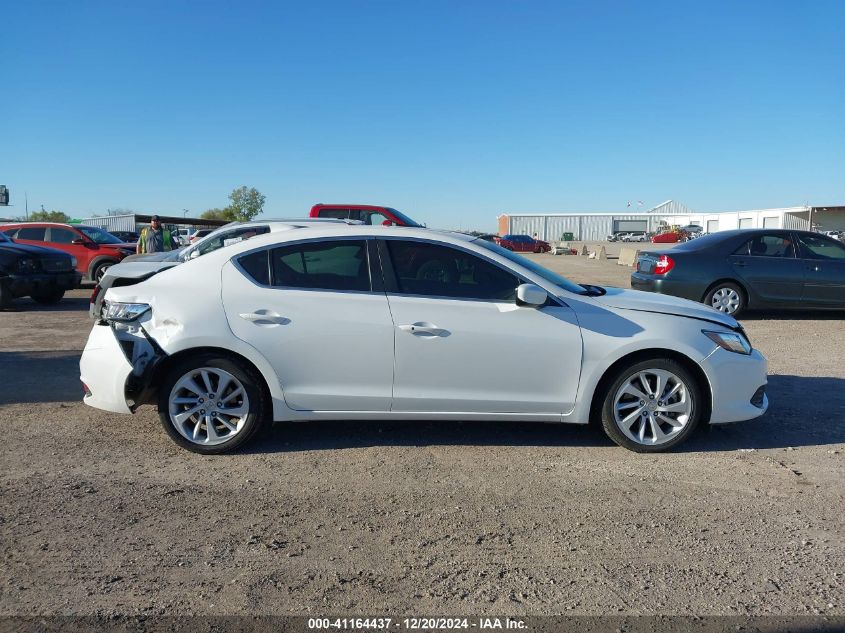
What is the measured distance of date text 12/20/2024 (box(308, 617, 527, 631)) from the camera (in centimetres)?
297

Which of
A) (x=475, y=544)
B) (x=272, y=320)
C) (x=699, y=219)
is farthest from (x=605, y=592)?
(x=699, y=219)

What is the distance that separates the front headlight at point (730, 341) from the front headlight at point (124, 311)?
399cm

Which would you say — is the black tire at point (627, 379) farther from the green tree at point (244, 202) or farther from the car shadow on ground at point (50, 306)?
the green tree at point (244, 202)

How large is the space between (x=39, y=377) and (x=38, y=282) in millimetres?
6049

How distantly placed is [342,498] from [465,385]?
1206mm

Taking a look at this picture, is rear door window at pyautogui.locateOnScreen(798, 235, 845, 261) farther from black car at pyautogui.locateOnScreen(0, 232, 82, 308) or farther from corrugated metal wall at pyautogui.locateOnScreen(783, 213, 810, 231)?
corrugated metal wall at pyautogui.locateOnScreen(783, 213, 810, 231)

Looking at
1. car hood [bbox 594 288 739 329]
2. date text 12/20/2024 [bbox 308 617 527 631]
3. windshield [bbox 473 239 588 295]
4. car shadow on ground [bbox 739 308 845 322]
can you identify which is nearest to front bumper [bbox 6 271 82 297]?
windshield [bbox 473 239 588 295]

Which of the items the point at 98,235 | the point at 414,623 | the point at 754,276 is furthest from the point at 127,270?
the point at 98,235

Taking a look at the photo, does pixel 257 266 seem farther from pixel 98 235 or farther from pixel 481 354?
pixel 98 235

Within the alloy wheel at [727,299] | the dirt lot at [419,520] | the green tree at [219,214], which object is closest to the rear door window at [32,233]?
the dirt lot at [419,520]

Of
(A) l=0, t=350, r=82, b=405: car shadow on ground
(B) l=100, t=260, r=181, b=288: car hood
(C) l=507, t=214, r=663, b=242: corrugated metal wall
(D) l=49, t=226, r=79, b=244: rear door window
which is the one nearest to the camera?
(A) l=0, t=350, r=82, b=405: car shadow on ground

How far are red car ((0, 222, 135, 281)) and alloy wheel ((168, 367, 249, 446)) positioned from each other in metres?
13.0

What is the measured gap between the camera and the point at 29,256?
1254cm

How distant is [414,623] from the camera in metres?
3.00
